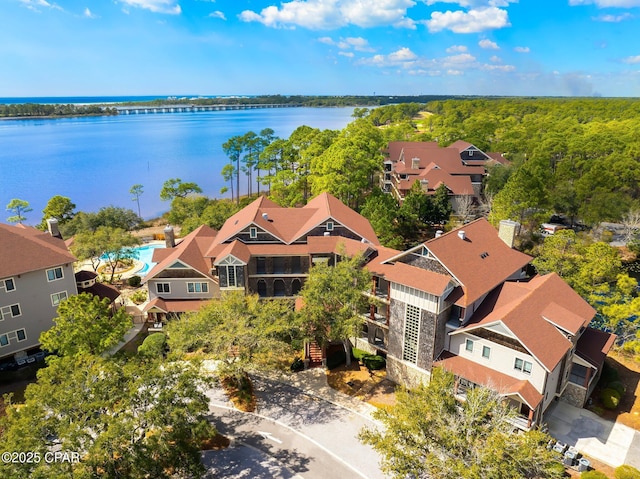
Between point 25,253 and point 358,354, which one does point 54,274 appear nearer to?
point 25,253

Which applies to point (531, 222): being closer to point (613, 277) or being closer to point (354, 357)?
point (613, 277)

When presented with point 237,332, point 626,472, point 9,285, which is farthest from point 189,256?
point 626,472

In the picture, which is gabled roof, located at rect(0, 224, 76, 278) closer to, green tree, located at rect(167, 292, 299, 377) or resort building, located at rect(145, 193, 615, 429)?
resort building, located at rect(145, 193, 615, 429)

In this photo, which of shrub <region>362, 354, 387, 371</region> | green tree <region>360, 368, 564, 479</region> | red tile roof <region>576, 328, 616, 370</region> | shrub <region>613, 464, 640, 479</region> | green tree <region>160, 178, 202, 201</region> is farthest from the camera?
green tree <region>160, 178, 202, 201</region>

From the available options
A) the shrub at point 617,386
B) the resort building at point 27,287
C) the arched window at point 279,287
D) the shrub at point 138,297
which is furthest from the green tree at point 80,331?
the shrub at point 617,386

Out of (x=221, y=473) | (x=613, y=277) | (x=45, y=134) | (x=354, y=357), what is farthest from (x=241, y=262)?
(x=45, y=134)

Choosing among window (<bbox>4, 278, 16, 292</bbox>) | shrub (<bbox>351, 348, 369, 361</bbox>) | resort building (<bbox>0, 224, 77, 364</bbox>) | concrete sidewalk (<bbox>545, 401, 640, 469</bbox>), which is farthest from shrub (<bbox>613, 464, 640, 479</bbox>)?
window (<bbox>4, 278, 16, 292</bbox>)
